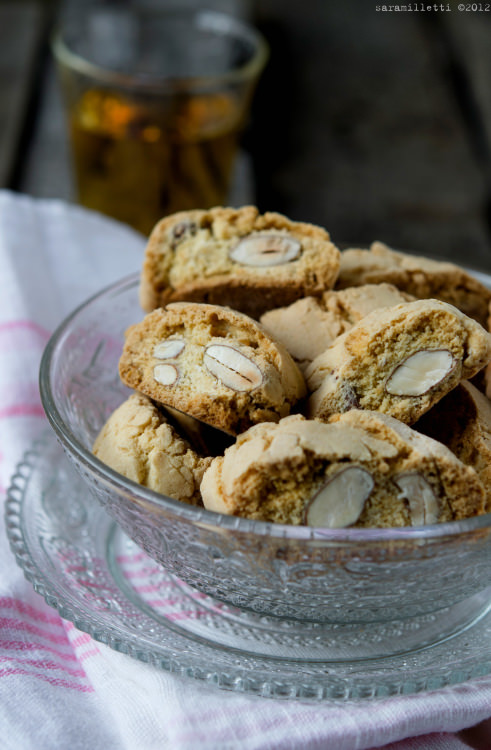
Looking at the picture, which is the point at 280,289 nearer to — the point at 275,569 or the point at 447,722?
the point at 275,569

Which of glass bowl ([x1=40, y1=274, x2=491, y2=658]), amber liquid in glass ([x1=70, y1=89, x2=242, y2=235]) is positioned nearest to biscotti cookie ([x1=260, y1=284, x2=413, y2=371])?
glass bowl ([x1=40, y1=274, x2=491, y2=658])

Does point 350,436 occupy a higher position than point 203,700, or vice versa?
point 350,436

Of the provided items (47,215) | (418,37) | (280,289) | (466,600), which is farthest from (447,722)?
(418,37)

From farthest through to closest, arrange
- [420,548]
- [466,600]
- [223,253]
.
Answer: [223,253] < [466,600] < [420,548]

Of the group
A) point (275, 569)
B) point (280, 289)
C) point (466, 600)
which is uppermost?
point (280, 289)

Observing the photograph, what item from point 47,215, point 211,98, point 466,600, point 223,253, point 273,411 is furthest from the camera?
point 211,98

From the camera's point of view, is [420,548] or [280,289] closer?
[420,548]

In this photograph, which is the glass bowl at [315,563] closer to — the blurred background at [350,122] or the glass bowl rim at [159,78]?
the glass bowl rim at [159,78]
